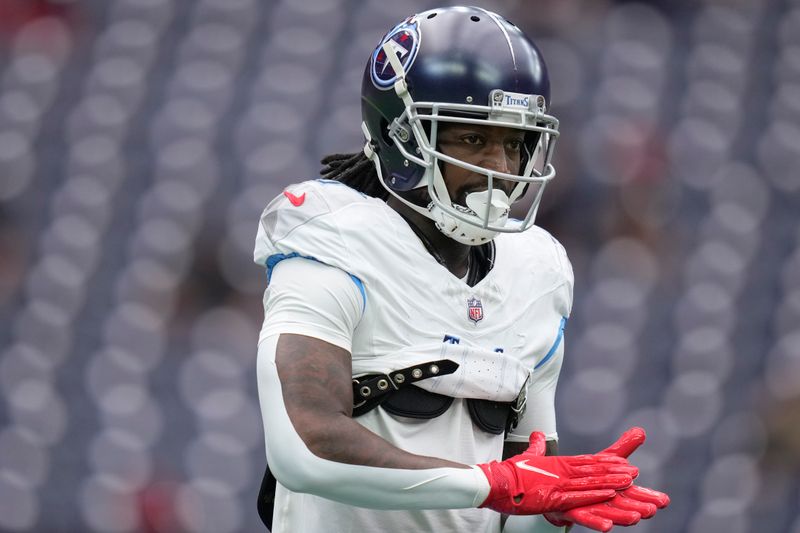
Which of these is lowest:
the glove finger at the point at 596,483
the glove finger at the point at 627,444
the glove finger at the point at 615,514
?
the glove finger at the point at 615,514

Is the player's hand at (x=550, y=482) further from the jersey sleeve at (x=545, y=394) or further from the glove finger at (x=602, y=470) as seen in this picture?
the jersey sleeve at (x=545, y=394)

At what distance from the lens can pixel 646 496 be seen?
1734 millimetres

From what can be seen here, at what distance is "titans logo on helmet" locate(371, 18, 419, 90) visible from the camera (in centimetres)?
192

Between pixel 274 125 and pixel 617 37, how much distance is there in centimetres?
178

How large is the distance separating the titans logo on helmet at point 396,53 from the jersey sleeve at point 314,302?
0.34 metres

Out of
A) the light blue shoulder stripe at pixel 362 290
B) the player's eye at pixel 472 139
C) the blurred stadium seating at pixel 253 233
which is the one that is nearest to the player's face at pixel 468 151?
the player's eye at pixel 472 139

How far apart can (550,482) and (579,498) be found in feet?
0.15

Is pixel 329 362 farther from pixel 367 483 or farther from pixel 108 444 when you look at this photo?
pixel 108 444

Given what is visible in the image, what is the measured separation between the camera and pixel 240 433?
4781 mm

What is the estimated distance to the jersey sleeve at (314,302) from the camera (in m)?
1.73

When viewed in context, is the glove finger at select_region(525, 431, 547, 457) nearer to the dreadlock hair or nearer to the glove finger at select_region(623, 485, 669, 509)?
the glove finger at select_region(623, 485, 669, 509)

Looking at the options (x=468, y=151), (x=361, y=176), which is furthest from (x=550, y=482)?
(x=361, y=176)

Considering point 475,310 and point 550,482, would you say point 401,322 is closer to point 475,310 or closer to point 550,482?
point 475,310

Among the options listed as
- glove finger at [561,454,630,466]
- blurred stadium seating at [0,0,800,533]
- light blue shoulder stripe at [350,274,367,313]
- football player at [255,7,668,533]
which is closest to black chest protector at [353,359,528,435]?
football player at [255,7,668,533]
